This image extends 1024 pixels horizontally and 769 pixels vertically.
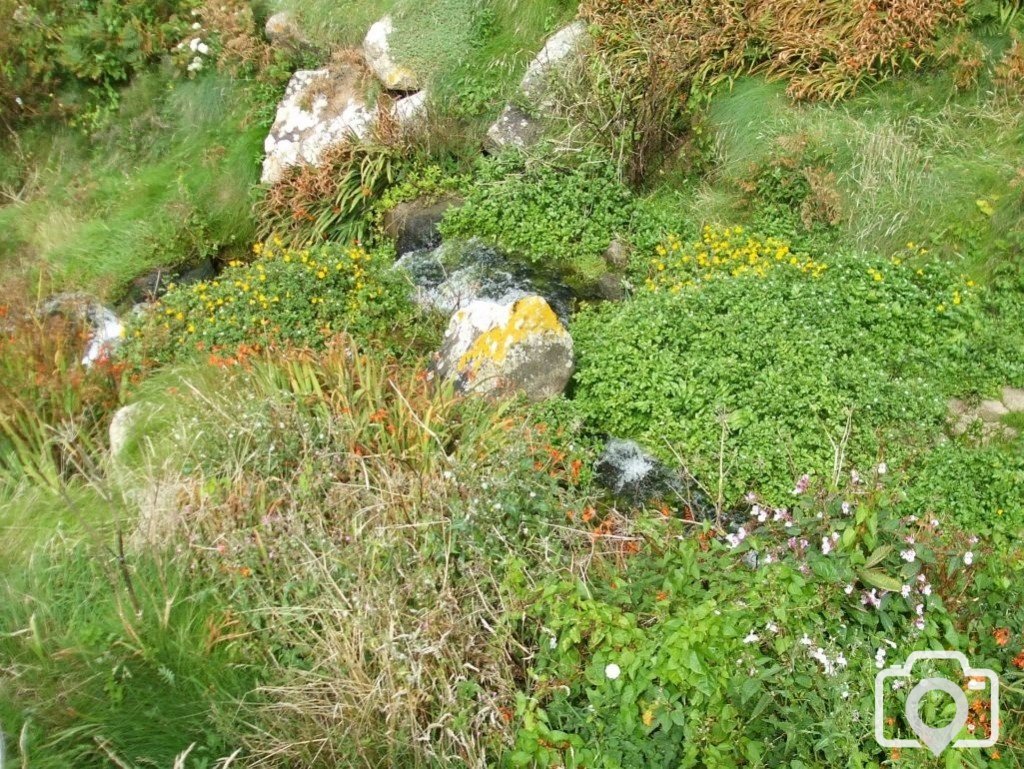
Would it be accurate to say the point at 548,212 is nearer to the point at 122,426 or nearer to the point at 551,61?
the point at 551,61

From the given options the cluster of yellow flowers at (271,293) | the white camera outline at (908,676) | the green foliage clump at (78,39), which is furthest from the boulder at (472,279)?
the green foliage clump at (78,39)

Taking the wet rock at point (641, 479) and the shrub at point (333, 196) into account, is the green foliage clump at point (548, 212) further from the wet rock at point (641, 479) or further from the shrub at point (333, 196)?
the wet rock at point (641, 479)

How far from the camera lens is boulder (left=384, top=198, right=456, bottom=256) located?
685 centimetres

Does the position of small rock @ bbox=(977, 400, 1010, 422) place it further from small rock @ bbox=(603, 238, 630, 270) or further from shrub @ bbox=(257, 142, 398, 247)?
shrub @ bbox=(257, 142, 398, 247)

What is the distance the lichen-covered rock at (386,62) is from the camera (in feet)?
25.6

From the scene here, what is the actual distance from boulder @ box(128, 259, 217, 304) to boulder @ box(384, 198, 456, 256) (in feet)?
6.02

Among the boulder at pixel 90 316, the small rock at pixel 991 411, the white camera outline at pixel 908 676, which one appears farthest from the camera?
the boulder at pixel 90 316

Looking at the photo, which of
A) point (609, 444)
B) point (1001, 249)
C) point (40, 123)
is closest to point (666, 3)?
point (1001, 249)

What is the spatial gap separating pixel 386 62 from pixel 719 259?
403 cm

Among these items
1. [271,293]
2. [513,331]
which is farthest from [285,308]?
[513,331]

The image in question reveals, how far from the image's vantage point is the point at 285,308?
6.16m

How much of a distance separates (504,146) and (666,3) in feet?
5.84

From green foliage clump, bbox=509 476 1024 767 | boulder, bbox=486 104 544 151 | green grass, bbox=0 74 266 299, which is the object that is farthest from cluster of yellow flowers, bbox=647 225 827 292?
green grass, bbox=0 74 266 299

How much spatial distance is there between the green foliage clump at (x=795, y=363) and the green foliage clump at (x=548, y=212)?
990 mm
